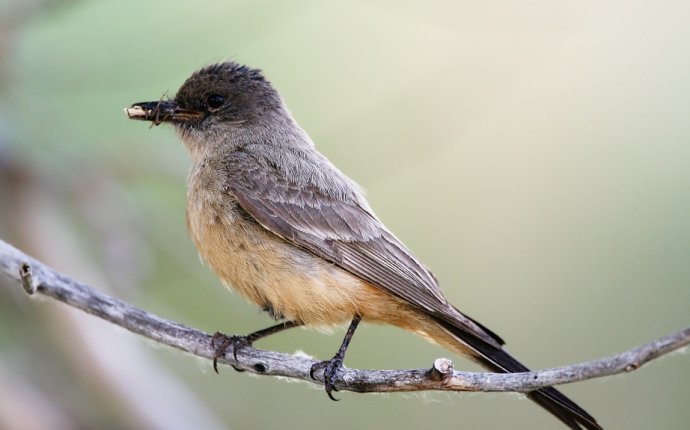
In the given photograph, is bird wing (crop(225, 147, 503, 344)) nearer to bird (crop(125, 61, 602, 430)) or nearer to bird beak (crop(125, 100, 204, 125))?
bird (crop(125, 61, 602, 430))

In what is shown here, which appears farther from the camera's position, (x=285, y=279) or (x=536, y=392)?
(x=285, y=279)

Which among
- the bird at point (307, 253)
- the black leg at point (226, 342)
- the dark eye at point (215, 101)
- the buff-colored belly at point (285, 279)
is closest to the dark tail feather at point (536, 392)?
the bird at point (307, 253)

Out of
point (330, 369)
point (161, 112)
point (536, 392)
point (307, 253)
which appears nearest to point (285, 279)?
point (307, 253)

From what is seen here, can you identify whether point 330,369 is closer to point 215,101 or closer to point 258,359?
point 258,359

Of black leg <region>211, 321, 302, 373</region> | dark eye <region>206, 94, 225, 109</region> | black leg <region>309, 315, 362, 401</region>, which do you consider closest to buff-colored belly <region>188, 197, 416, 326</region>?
black leg <region>211, 321, 302, 373</region>

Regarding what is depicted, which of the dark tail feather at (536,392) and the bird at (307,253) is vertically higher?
the bird at (307,253)

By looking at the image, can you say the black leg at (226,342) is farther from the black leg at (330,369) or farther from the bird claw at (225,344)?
the black leg at (330,369)

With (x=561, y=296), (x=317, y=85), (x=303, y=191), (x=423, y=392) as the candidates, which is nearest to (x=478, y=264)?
(x=561, y=296)
